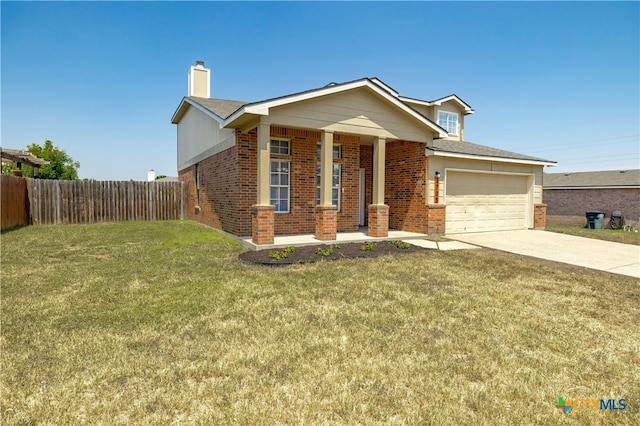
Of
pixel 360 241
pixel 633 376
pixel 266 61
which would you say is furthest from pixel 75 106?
pixel 633 376

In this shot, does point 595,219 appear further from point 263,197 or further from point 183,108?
point 183,108

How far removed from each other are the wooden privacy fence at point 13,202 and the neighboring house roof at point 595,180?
1239 inches

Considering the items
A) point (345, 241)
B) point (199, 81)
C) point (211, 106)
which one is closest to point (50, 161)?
point (199, 81)

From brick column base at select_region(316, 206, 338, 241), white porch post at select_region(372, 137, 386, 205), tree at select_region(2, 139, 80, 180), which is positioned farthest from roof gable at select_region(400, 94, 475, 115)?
tree at select_region(2, 139, 80, 180)

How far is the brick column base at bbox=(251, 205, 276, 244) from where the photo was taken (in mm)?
8656

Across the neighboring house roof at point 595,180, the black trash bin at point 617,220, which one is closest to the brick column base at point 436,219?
the black trash bin at point 617,220

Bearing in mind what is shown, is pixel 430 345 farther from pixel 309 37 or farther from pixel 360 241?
pixel 309 37

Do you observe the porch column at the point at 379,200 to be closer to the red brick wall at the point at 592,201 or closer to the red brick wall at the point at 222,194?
the red brick wall at the point at 222,194

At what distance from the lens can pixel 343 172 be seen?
1174 centimetres

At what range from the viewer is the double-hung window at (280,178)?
10648 millimetres

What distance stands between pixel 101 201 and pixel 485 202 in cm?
1735

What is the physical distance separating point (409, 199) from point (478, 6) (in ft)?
21.4

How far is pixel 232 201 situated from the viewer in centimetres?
1055

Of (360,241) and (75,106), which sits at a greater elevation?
(75,106)
